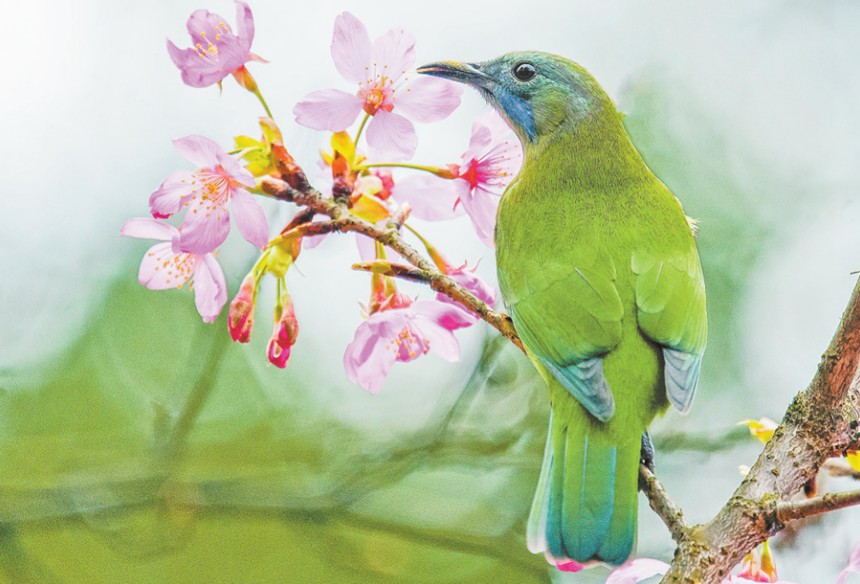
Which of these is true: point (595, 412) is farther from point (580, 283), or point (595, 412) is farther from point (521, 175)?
point (521, 175)

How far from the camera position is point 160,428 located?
2.59m

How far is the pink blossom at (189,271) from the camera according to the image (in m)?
1.71

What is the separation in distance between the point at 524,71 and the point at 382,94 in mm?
357

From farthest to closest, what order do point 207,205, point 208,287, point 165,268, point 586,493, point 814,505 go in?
point 165,268
point 208,287
point 207,205
point 586,493
point 814,505

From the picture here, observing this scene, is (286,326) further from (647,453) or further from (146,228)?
(647,453)

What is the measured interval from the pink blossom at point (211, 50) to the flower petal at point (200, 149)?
111 millimetres

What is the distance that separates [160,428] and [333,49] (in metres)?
1.40

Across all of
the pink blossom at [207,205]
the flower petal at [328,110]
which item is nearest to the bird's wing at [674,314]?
the flower petal at [328,110]

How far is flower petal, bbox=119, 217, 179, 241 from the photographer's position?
1729 millimetres

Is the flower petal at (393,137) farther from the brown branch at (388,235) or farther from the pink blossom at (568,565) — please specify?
the pink blossom at (568,565)

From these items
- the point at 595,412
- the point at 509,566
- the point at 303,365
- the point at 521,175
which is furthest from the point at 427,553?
the point at 595,412

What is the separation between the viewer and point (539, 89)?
6.04 ft

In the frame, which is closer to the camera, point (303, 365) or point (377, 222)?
point (377, 222)

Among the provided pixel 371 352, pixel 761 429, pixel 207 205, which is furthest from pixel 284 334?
pixel 761 429
